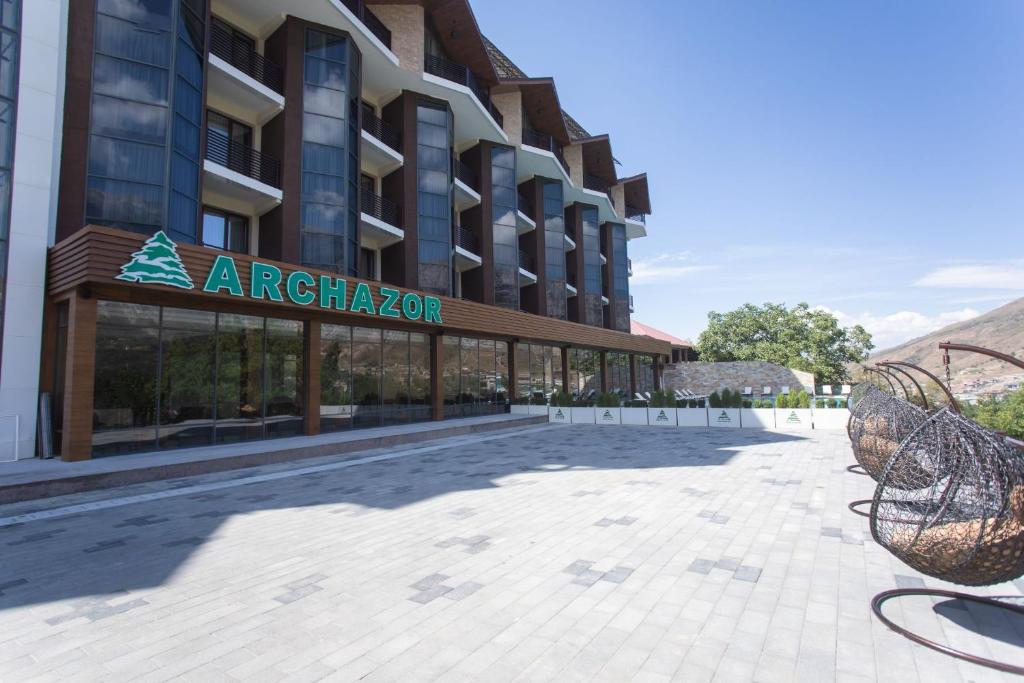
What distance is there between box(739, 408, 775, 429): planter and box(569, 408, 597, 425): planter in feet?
20.3

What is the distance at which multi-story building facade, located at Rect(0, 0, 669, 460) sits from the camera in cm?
1278

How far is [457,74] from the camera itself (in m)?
26.2

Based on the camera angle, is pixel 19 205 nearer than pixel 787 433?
Yes

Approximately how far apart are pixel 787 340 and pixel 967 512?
59.0 meters

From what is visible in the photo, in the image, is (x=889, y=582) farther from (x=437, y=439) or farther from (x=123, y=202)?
(x=123, y=202)

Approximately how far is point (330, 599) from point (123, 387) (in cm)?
1152

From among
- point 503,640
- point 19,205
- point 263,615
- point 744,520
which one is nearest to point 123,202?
point 19,205

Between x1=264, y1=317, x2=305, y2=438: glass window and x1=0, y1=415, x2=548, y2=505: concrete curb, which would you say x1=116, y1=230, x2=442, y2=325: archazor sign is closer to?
x1=264, y1=317, x2=305, y2=438: glass window

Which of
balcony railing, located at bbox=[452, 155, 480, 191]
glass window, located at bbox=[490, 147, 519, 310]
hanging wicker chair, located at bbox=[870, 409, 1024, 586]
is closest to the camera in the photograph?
hanging wicker chair, located at bbox=[870, 409, 1024, 586]

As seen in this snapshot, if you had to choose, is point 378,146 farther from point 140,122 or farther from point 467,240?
point 140,122

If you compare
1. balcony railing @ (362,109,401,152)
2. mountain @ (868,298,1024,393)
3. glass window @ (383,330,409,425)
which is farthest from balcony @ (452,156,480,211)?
mountain @ (868,298,1024,393)

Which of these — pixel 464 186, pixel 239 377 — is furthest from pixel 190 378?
pixel 464 186

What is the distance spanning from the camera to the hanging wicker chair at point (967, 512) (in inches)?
151

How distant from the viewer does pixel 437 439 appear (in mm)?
18016
